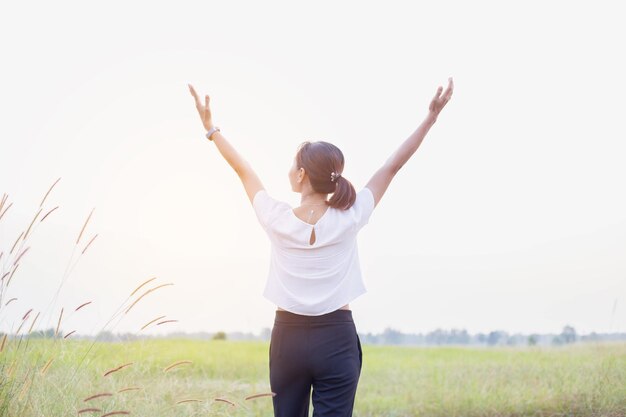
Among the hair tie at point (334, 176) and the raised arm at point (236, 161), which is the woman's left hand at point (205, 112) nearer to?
the raised arm at point (236, 161)

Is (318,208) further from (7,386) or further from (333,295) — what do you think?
(7,386)

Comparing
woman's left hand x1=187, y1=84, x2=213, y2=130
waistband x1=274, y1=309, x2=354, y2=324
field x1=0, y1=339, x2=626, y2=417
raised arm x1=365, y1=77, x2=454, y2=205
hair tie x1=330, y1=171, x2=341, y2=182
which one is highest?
woman's left hand x1=187, y1=84, x2=213, y2=130

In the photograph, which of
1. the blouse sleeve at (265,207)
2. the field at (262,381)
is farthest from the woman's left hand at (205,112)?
the field at (262,381)

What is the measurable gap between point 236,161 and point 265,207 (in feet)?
1.28

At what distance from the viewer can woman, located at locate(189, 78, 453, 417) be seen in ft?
11.1

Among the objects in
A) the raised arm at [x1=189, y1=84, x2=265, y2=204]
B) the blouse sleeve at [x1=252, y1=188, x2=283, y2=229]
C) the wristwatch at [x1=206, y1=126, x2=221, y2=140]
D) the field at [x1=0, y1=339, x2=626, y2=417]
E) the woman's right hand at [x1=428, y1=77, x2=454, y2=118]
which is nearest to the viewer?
the blouse sleeve at [x1=252, y1=188, x2=283, y2=229]

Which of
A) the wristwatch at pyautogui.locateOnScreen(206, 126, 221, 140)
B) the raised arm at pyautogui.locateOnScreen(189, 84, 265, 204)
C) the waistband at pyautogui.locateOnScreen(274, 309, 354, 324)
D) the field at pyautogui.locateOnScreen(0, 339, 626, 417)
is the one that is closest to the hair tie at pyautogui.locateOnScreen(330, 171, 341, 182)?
the raised arm at pyautogui.locateOnScreen(189, 84, 265, 204)

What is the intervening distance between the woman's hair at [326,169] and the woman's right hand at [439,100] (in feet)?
3.11

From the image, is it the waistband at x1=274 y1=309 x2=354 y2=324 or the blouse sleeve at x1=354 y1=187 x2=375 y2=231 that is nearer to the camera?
the waistband at x1=274 y1=309 x2=354 y2=324

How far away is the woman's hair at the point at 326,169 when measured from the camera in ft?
11.2

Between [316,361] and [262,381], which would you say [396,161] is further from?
[262,381]

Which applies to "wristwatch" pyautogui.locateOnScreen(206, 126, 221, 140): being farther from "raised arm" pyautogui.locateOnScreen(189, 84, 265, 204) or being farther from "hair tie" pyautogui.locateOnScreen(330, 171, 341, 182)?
"hair tie" pyautogui.locateOnScreen(330, 171, 341, 182)

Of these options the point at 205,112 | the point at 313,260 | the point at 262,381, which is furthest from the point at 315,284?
the point at 262,381

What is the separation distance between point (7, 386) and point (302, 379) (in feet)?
5.87
